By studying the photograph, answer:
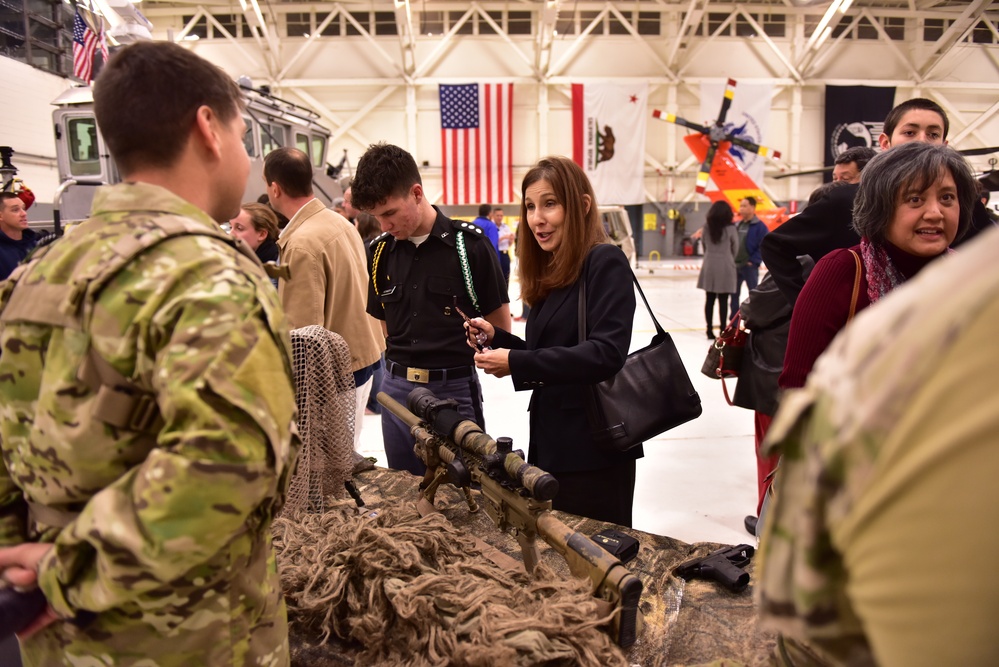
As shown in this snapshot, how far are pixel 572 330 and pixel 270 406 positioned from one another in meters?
1.14

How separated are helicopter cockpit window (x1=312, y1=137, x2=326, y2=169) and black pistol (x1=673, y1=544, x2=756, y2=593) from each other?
401 inches

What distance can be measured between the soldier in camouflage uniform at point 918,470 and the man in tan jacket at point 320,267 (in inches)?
90.3

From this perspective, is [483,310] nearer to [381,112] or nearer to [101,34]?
[101,34]

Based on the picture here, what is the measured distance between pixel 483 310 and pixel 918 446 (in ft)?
6.96

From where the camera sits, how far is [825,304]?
1.51m

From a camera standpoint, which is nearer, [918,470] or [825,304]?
[918,470]

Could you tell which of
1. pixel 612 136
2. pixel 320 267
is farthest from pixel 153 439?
pixel 612 136

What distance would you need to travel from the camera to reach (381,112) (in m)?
16.5

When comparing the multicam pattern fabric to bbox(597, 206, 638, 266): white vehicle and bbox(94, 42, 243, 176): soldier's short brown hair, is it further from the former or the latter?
bbox(597, 206, 638, 266): white vehicle

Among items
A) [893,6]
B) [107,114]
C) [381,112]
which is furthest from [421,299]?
[893,6]

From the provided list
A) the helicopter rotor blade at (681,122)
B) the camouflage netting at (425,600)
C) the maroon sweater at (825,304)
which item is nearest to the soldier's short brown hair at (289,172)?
the camouflage netting at (425,600)

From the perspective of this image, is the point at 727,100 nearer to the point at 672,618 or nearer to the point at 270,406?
the point at 672,618

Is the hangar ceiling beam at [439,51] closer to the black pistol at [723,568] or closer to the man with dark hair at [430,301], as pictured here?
the man with dark hair at [430,301]

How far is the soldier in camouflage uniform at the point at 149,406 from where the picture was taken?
2.53ft
